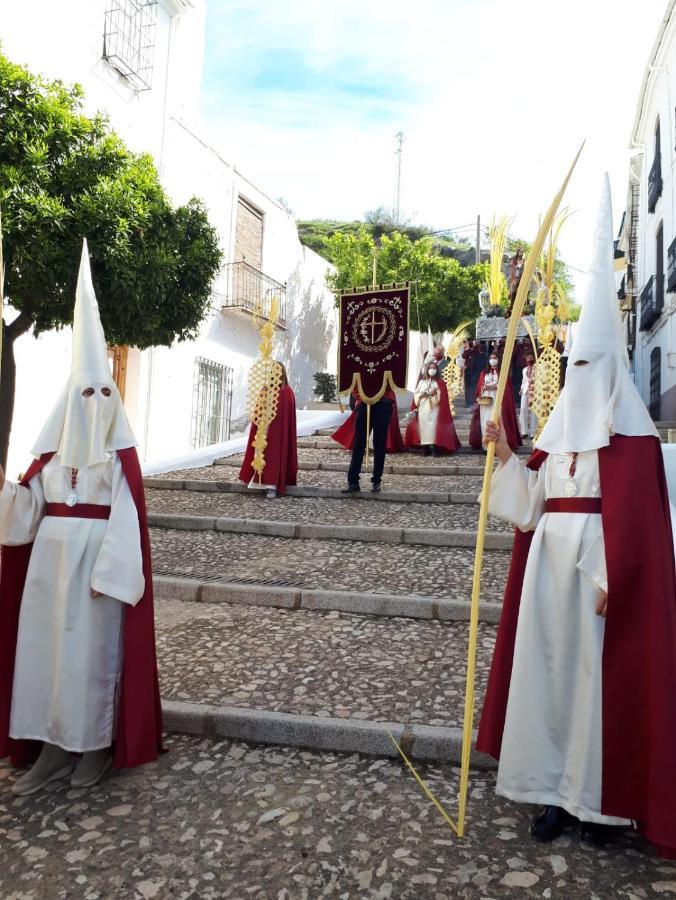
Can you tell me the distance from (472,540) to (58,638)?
404 centimetres

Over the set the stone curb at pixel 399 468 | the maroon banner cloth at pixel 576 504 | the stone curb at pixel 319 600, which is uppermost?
the maroon banner cloth at pixel 576 504

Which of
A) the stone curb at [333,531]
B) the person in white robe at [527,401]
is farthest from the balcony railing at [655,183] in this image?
the stone curb at [333,531]

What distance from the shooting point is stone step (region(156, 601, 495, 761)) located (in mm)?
3123

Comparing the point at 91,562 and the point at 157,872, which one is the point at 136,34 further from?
the point at 157,872

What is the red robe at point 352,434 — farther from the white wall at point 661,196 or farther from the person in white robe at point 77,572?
the white wall at point 661,196

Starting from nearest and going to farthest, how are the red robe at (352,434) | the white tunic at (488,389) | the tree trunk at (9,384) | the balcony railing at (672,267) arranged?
the tree trunk at (9,384), the red robe at (352,434), the white tunic at (488,389), the balcony railing at (672,267)

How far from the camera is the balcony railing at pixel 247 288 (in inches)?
605

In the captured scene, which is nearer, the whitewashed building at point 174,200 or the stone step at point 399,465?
the stone step at point 399,465

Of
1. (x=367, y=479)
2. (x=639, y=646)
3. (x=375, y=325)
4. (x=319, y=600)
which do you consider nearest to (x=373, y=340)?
(x=375, y=325)

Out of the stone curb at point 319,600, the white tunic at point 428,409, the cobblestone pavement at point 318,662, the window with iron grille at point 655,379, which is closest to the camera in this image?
the cobblestone pavement at point 318,662

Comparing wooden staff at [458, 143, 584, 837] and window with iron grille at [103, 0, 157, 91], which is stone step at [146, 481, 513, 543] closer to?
wooden staff at [458, 143, 584, 837]

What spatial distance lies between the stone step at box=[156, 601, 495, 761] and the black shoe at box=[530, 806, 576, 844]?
529mm

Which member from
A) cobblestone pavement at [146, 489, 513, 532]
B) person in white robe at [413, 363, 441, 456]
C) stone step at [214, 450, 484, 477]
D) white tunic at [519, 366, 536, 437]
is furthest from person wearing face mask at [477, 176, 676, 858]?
white tunic at [519, 366, 536, 437]

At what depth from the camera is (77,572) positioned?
278cm
